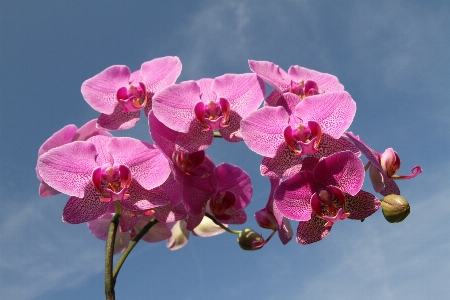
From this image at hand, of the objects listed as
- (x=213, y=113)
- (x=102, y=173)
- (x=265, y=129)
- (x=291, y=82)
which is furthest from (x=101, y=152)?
(x=291, y=82)

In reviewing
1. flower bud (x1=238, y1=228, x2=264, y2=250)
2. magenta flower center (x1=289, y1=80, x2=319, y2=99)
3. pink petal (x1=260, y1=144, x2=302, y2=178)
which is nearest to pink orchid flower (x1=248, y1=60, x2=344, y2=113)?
magenta flower center (x1=289, y1=80, x2=319, y2=99)

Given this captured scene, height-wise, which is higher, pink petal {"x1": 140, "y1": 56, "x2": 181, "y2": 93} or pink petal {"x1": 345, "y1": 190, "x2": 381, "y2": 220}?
pink petal {"x1": 140, "y1": 56, "x2": 181, "y2": 93}

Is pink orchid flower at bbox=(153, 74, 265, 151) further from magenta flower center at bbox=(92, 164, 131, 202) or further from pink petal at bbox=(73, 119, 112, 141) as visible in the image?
pink petal at bbox=(73, 119, 112, 141)

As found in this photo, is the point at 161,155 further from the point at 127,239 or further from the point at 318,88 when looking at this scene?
the point at 127,239

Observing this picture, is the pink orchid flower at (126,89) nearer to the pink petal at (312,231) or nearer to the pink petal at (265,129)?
the pink petal at (265,129)

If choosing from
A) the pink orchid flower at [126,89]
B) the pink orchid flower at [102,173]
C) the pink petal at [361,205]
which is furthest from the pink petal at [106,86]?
the pink petal at [361,205]

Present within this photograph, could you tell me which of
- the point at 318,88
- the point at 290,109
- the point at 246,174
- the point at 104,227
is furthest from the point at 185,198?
the point at 104,227

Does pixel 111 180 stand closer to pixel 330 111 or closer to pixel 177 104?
pixel 177 104
